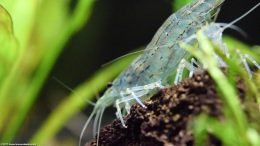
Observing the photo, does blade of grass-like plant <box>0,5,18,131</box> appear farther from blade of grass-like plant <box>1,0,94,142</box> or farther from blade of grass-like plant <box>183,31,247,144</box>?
blade of grass-like plant <box>183,31,247,144</box>

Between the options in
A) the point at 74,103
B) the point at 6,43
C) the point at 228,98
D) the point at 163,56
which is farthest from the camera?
the point at 74,103

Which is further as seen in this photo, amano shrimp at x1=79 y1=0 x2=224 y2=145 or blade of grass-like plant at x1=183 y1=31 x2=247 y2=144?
amano shrimp at x1=79 y1=0 x2=224 y2=145

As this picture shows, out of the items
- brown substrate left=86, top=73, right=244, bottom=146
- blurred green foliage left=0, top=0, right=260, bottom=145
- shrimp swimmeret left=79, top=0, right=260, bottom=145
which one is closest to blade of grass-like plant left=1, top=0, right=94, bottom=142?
blurred green foliage left=0, top=0, right=260, bottom=145

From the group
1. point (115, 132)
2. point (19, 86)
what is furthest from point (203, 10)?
point (19, 86)

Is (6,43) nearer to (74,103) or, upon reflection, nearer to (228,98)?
(74,103)

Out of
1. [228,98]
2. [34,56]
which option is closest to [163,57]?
[228,98]

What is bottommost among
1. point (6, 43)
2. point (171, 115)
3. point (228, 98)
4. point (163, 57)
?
point (228, 98)
